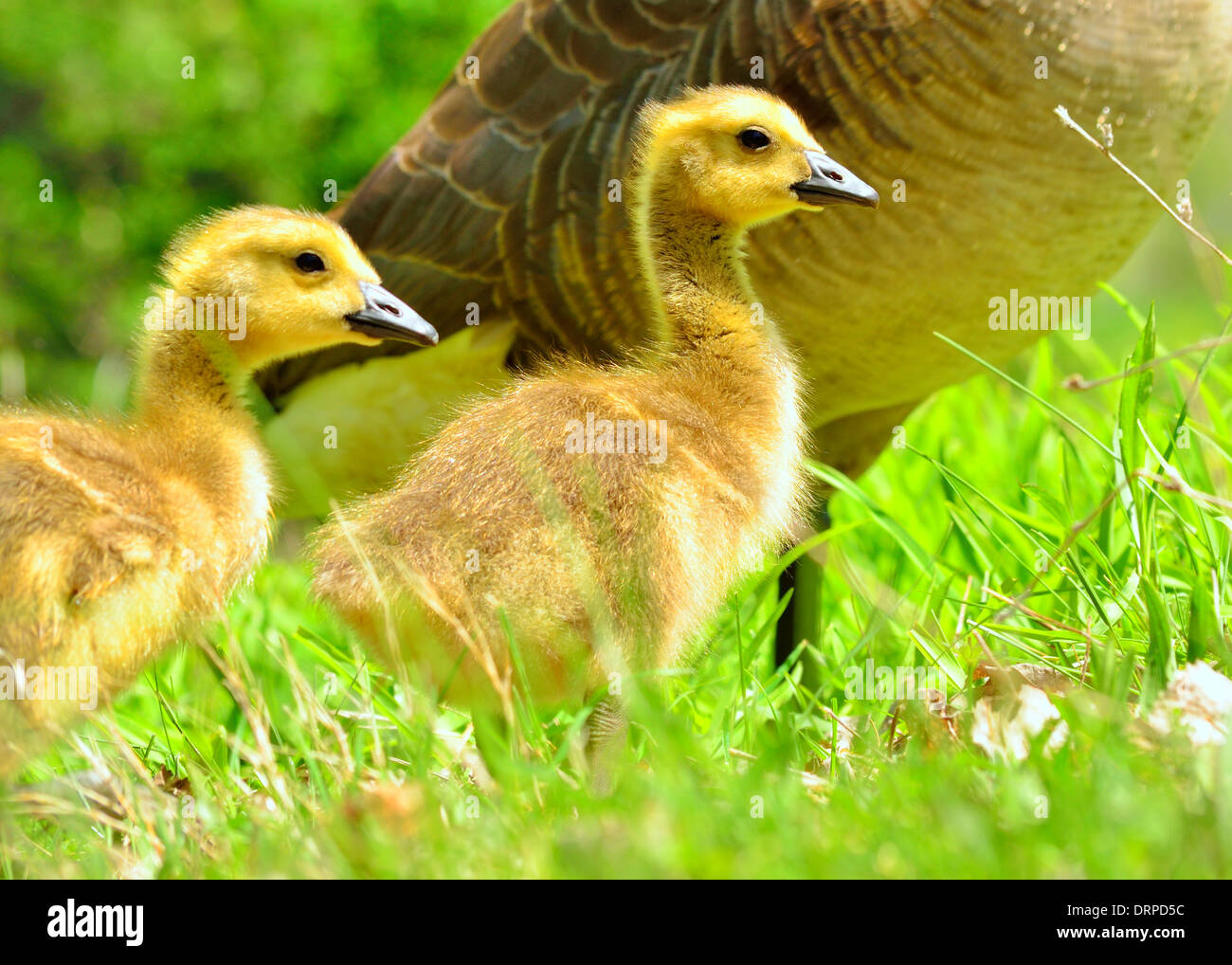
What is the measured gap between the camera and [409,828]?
1.93 metres

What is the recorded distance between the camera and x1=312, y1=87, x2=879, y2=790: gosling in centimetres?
226

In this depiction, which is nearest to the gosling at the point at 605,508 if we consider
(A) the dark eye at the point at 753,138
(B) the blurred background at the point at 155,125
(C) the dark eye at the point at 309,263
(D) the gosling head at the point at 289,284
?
(A) the dark eye at the point at 753,138

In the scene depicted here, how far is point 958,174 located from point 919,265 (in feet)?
0.72

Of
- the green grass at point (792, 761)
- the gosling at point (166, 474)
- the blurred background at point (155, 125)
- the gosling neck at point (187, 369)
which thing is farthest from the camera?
the blurred background at point (155, 125)

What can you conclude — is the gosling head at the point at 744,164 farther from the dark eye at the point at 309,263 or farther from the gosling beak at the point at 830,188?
the dark eye at the point at 309,263

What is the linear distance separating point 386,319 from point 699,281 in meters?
0.61

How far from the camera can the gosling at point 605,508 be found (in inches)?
88.9

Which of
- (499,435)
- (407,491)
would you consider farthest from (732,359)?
(407,491)

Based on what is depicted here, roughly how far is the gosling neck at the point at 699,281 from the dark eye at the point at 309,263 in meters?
0.63

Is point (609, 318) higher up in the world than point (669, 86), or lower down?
lower down

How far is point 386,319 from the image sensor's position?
2721 millimetres

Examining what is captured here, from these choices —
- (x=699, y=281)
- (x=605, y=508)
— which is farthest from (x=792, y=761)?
(x=699, y=281)
